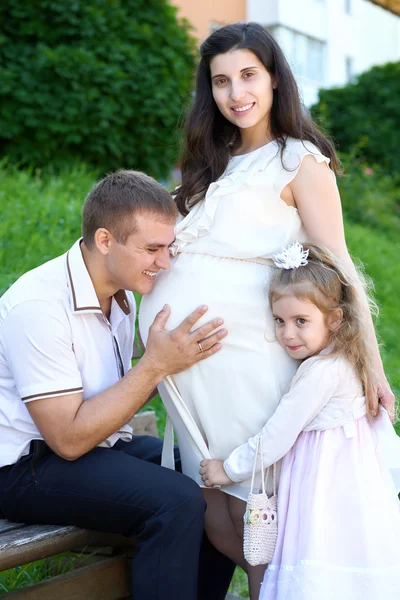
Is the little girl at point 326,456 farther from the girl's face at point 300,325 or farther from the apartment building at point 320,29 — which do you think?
the apartment building at point 320,29

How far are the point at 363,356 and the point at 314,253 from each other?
373 millimetres

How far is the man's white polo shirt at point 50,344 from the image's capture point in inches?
101

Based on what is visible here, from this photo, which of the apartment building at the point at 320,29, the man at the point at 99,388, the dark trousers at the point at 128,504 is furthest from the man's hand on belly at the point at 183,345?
the apartment building at the point at 320,29

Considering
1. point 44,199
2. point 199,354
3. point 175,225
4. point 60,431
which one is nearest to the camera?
point 60,431

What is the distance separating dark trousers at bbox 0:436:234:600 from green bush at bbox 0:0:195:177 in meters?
4.49

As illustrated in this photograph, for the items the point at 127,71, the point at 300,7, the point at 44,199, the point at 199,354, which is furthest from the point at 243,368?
the point at 300,7

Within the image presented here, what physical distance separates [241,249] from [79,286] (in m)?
0.55

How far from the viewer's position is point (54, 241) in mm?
5160

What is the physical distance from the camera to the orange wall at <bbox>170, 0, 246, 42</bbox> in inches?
670

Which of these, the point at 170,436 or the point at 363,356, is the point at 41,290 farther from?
the point at 363,356

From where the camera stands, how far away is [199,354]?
107 inches

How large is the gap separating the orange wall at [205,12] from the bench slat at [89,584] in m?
14.8

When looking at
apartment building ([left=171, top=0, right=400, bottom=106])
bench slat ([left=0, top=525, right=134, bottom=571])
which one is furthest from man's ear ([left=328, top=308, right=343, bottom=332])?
apartment building ([left=171, top=0, right=400, bottom=106])

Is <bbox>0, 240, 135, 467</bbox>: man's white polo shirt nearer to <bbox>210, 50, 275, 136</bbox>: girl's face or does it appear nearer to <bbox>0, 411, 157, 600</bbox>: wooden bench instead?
<bbox>0, 411, 157, 600</bbox>: wooden bench
